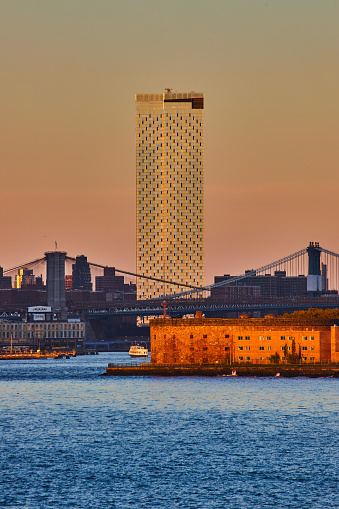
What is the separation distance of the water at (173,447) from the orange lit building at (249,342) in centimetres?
1932

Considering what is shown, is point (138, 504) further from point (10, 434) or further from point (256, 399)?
point (256, 399)

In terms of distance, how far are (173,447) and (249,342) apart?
5754 centimetres

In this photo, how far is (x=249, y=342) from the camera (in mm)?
117312

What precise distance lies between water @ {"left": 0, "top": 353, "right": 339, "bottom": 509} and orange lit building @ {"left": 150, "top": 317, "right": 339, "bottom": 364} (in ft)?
63.4

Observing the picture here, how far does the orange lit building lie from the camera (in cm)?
11650

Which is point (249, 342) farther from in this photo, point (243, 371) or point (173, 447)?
point (173, 447)

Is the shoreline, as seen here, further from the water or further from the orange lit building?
the water

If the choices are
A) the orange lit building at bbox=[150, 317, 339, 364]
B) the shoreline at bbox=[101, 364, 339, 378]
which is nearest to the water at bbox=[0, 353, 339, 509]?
the shoreline at bbox=[101, 364, 339, 378]

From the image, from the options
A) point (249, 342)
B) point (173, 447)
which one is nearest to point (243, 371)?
point (249, 342)

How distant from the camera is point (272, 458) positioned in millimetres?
56250

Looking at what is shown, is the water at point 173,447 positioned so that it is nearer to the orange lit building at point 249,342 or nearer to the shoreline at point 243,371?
the shoreline at point 243,371

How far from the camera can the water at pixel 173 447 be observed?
1866 inches

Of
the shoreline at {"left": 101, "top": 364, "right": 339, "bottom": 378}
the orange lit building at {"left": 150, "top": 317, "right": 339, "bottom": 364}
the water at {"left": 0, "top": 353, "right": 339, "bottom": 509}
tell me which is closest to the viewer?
the water at {"left": 0, "top": 353, "right": 339, "bottom": 509}

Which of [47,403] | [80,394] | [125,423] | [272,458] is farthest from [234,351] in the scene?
[272,458]
